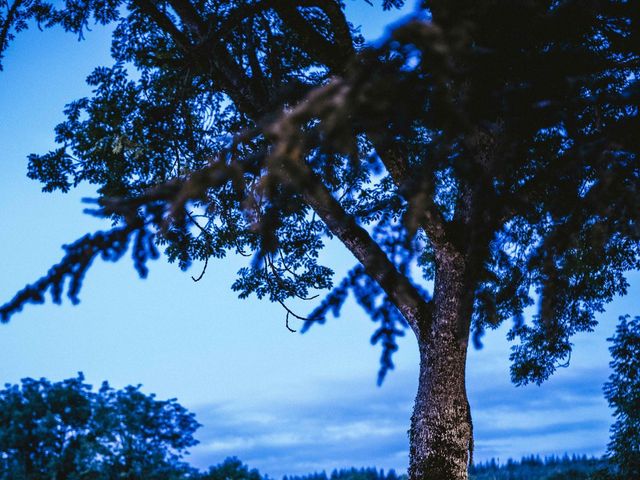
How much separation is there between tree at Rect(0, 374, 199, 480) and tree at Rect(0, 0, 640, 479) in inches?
110

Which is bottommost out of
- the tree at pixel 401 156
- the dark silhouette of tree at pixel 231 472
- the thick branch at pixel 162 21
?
the dark silhouette of tree at pixel 231 472

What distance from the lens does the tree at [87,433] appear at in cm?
953

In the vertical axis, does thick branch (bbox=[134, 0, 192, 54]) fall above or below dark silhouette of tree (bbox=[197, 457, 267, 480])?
above

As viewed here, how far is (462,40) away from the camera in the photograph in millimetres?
2650

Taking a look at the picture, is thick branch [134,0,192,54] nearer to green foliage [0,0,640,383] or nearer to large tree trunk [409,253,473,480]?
green foliage [0,0,640,383]

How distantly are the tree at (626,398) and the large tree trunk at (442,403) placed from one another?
7.27 m

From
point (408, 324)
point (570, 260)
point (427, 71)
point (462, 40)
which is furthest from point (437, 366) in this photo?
point (462, 40)

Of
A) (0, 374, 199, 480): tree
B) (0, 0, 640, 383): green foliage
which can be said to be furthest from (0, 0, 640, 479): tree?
(0, 374, 199, 480): tree

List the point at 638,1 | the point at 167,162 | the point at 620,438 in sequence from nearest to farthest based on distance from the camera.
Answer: the point at 638,1 → the point at 167,162 → the point at 620,438

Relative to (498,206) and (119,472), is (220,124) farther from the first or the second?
(498,206)

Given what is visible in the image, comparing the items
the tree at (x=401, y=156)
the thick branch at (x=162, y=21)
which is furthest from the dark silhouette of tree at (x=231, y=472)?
the thick branch at (x=162, y=21)

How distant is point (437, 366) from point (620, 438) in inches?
318

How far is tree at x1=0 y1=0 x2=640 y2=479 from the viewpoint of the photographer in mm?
3148

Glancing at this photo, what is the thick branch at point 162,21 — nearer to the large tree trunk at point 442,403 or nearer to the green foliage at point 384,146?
the green foliage at point 384,146
